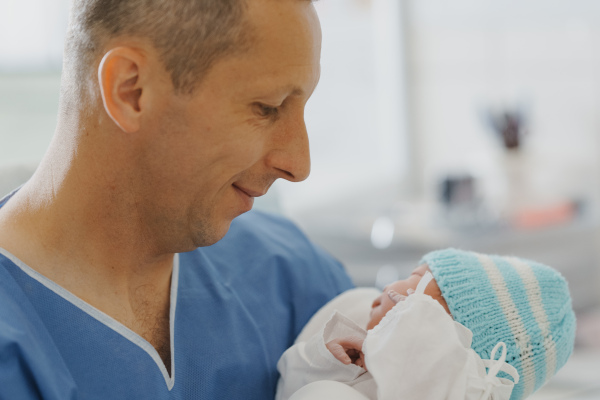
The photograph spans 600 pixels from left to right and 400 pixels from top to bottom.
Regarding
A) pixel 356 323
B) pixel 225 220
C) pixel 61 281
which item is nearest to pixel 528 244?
pixel 356 323

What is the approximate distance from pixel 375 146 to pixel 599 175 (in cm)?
134

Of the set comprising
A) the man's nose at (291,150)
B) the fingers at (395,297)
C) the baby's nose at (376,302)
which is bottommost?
the baby's nose at (376,302)

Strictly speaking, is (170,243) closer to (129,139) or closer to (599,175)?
(129,139)

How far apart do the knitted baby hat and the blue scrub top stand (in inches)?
11.3

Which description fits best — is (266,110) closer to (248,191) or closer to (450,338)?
(248,191)

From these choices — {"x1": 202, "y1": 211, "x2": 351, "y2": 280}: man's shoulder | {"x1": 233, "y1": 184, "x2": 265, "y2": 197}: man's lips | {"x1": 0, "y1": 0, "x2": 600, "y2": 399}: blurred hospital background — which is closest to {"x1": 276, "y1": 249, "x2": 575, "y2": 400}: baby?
{"x1": 202, "y1": 211, "x2": 351, "y2": 280}: man's shoulder

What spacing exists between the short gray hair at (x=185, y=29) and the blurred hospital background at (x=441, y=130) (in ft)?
2.28

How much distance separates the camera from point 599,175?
333cm

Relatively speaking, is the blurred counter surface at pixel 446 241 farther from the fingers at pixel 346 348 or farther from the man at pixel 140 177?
the man at pixel 140 177

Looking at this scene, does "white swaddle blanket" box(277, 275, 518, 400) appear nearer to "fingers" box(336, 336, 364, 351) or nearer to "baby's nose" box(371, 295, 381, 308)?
"fingers" box(336, 336, 364, 351)

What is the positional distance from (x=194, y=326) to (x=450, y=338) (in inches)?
15.8

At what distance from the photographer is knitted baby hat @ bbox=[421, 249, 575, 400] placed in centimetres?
108

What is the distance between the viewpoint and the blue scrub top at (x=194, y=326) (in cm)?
87

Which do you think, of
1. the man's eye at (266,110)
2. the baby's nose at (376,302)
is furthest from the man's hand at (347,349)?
the man's eye at (266,110)
